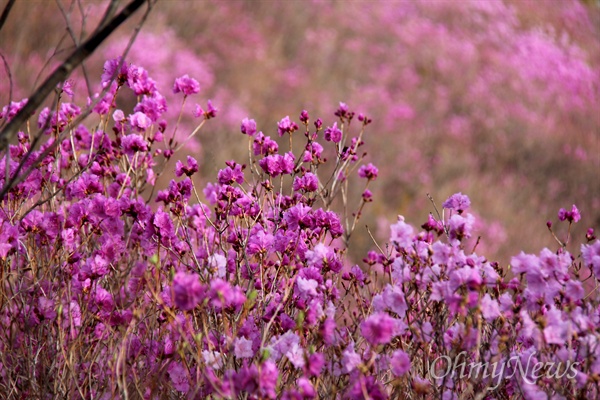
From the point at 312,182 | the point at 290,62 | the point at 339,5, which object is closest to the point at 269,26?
the point at 290,62

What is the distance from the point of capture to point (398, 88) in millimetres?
8891

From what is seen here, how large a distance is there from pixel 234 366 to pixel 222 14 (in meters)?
6.63

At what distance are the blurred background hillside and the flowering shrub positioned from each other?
2.78 m

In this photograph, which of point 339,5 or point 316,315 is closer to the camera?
point 316,315

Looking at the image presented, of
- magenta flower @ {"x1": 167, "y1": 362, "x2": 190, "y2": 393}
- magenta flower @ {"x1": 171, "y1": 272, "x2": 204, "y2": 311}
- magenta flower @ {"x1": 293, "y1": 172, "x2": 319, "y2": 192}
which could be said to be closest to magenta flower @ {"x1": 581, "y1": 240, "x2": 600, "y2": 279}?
magenta flower @ {"x1": 293, "y1": 172, "x2": 319, "y2": 192}

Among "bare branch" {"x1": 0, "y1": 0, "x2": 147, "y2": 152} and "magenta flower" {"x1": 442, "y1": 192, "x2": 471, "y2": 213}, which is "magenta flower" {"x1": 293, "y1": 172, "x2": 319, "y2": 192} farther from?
"bare branch" {"x1": 0, "y1": 0, "x2": 147, "y2": 152}

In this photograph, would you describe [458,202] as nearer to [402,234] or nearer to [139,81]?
[402,234]

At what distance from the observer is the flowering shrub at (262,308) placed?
1574mm

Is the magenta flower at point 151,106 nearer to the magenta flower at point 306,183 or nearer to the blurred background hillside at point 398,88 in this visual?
the magenta flower at point 306,183

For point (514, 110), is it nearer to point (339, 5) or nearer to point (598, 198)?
point (598, 198)

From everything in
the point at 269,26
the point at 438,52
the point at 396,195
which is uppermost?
the point at 438,52

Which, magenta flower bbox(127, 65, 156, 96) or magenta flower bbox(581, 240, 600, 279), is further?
magenta flower bbox(127, 65, 156, 96)

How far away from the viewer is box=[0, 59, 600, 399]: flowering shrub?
5.16ft

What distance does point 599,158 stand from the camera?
8.14 m
